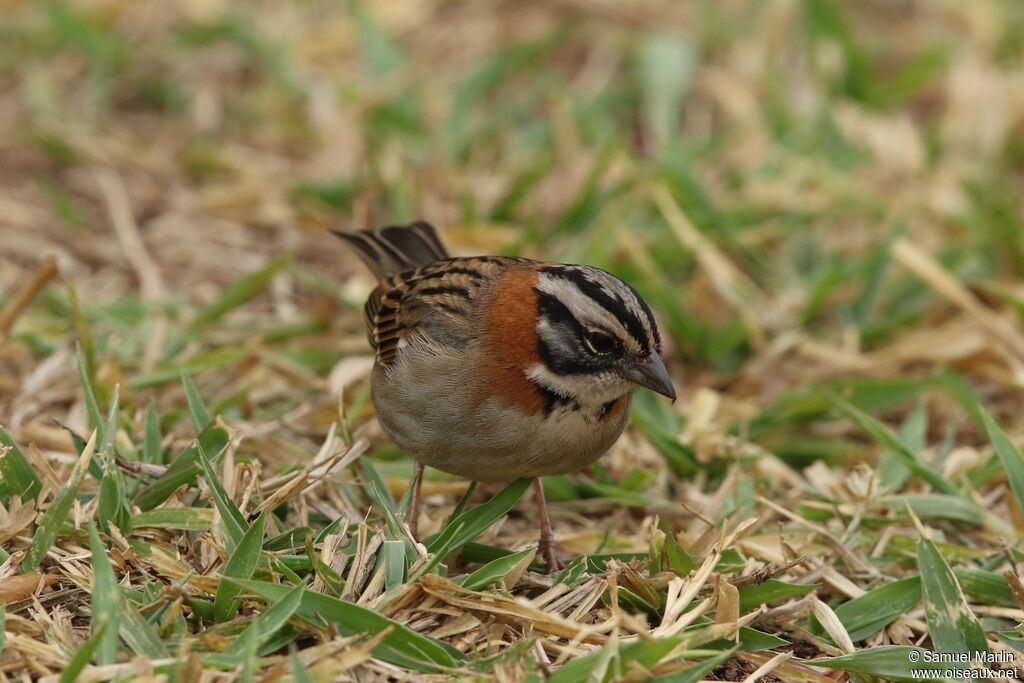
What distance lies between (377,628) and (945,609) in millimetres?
1647

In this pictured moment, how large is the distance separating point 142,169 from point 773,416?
3538mm

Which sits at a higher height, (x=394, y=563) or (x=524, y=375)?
(x=524, y=375)

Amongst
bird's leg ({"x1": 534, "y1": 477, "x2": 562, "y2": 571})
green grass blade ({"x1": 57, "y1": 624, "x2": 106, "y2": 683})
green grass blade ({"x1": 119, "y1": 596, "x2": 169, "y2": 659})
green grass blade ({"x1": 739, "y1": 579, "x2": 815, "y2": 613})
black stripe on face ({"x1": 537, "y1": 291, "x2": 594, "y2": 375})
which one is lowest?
bird's leg ({"x1": 534, "y1": 477, "x2": 562, "y2": 571})

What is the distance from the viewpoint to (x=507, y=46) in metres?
7.93

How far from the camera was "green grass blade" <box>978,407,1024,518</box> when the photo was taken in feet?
14.1

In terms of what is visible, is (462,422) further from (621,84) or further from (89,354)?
(621,84)

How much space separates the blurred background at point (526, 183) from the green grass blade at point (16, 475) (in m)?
0.63

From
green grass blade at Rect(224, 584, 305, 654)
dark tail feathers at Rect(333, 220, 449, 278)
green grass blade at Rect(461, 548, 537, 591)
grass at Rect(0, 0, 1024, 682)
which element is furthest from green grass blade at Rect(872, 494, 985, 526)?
green grass blade at Rect(224, 584, 305, 654)

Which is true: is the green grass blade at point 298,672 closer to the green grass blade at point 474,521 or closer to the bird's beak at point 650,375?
the green grass blade at point 474,521

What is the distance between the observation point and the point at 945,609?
386 centimetres

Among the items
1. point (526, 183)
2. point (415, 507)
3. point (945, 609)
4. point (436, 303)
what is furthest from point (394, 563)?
point (526, 183)

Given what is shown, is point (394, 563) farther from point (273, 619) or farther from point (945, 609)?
point (945, 609)

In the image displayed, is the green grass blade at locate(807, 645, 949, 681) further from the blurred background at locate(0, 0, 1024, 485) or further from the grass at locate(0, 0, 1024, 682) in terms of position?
the blurred background at locate(0, 0, 1024, 485)

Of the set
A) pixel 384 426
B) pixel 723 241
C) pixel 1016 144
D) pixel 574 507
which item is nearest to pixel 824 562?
pixel 574 507
